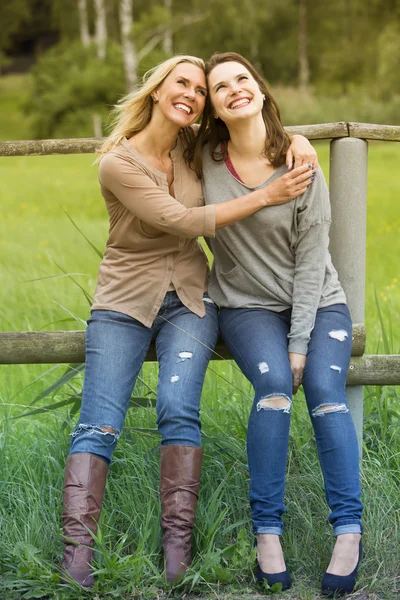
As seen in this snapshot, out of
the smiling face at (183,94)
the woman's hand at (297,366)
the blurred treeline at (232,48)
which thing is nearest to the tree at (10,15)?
the blurred treeline at (232,48)

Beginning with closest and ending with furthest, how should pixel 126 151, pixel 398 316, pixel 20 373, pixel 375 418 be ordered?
pixel 126 151
pixel 375 418
pixel 20 373
pixel 398 316

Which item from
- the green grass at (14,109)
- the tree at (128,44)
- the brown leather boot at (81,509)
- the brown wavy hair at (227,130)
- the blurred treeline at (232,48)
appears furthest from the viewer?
the green grass at (14,109)

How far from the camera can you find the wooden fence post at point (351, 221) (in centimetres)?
288

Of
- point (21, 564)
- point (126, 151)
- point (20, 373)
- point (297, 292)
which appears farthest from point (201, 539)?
point (20, 373)

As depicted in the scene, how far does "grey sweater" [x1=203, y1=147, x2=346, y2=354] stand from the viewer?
9.14 feet

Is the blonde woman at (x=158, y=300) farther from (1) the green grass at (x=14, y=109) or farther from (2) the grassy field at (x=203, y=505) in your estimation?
(1) the green grass at (x=14, y=109)

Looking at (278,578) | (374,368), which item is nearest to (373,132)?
(374,368)

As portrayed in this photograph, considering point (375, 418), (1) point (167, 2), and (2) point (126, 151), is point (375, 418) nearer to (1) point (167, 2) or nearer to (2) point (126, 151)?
(2) point (126, 151)

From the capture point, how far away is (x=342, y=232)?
2934mm

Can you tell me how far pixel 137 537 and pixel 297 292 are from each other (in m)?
0.91

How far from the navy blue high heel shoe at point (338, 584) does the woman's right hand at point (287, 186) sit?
3.66 feet

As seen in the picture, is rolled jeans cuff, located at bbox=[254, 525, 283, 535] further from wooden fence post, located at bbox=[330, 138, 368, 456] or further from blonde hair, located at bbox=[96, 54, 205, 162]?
blonde hair, located at bbox=[96, 54, 205, 162]

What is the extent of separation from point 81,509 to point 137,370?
1.52 feet

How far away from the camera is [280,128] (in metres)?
2.91
